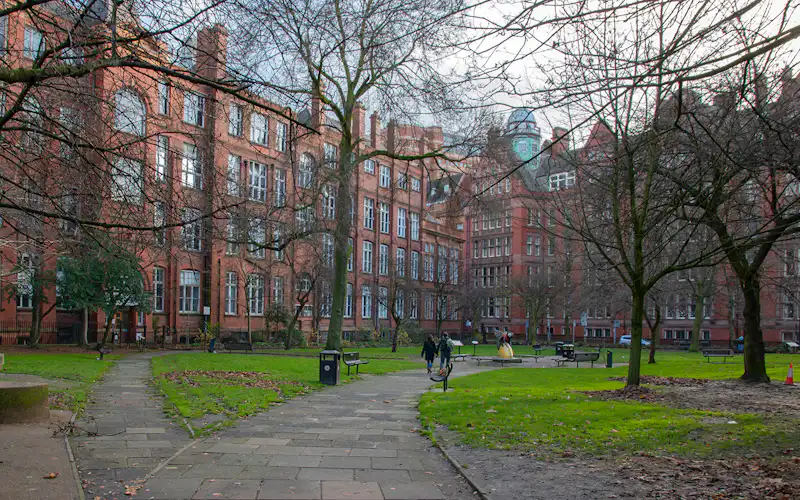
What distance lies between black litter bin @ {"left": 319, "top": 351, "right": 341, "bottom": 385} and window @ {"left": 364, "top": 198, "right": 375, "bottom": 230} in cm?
4298

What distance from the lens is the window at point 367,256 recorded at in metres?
61.2

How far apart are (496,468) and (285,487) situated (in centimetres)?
264

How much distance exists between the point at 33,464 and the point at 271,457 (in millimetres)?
2714

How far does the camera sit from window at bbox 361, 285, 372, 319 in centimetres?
6041

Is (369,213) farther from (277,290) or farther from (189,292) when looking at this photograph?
(189,292)

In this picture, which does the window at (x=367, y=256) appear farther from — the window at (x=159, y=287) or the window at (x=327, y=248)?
the window at (x=159, y=287)

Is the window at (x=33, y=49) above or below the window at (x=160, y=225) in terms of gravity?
above

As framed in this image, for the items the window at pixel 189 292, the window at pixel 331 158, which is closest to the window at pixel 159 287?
the window at pixel 189 292

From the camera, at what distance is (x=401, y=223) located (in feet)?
218

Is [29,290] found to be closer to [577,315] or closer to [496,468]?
[496,468]

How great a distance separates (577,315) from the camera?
233 ft

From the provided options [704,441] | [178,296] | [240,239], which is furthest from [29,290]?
[704,441]

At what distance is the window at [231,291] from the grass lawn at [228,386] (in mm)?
21673

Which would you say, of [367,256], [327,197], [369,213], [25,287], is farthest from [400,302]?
[327,197]
